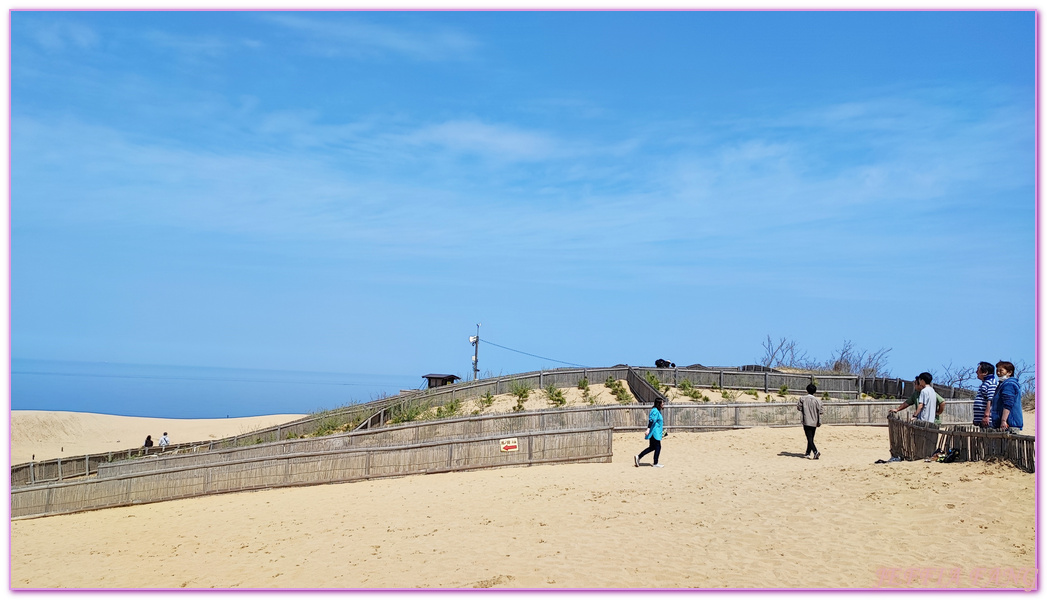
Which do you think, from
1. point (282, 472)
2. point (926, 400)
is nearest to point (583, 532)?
point (926, 400)

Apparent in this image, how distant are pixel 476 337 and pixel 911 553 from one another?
3809cm

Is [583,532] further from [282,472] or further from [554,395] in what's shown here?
[554,395]

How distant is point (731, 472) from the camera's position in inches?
664

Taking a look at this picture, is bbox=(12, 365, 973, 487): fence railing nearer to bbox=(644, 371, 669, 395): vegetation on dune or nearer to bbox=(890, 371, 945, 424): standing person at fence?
bbox=(644, 371, 669, 395): vegetation on dune

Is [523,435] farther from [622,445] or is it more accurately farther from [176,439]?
[176,439]

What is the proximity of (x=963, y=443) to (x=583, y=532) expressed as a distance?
662 centimetres

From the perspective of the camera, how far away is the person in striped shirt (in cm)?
1340

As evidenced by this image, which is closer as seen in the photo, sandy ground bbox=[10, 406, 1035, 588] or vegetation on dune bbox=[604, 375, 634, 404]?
sandy ground bbox=[10, 406, 1035, 588]

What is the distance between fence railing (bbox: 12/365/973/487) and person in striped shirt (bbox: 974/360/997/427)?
49.1ft

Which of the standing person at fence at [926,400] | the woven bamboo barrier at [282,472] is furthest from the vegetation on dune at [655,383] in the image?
the standing person at fence at [926,400]

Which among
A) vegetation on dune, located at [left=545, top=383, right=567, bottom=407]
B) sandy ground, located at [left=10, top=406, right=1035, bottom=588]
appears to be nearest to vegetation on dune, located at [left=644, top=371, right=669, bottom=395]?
vegetation on dune, located at [left=545, top=383, right=567, bottom=407]

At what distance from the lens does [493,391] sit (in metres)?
31.8

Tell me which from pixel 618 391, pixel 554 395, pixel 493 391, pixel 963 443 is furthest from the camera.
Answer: pixel 618 391

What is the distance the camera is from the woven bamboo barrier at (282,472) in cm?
1836
